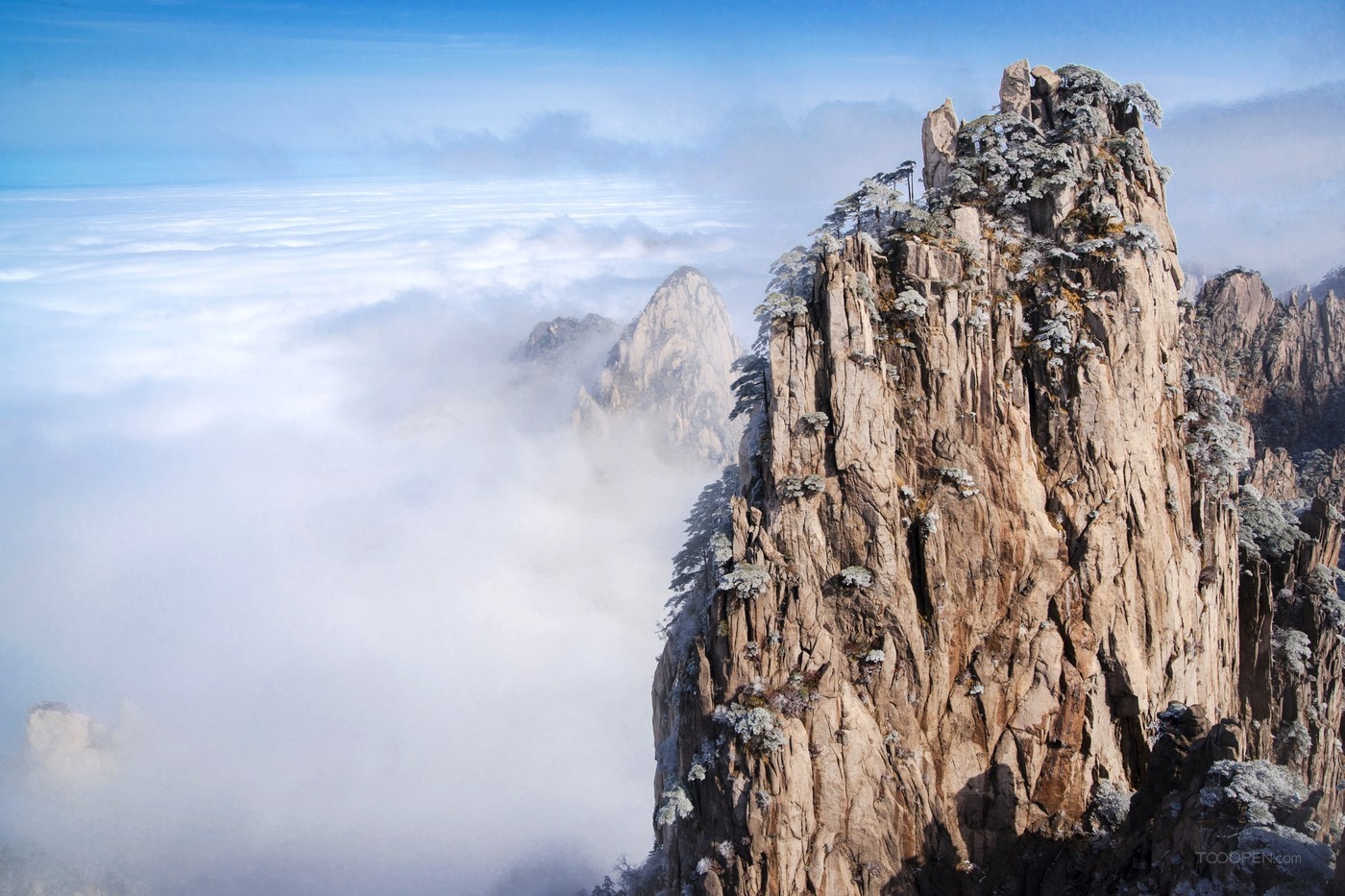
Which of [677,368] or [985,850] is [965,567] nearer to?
[985,850]

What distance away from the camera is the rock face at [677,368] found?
19475 centimetres

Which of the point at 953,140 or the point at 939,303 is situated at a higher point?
the point at 953,140

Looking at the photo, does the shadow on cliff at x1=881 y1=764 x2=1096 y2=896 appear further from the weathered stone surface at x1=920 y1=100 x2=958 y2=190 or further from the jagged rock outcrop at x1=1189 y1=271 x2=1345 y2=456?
the jagged rock outcrop at x1=1189 y1=271 x2=1345 y2=456

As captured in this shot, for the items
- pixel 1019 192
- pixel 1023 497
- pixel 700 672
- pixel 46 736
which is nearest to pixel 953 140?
pixel 1019 192

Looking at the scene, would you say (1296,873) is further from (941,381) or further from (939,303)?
(939,303)

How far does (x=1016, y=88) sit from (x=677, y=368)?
507 ft

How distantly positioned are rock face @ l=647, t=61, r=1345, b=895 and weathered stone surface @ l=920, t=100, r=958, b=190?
17.3 ft

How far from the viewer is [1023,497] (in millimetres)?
33062

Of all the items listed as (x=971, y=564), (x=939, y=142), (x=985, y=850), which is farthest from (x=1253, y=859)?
(x=939, y=142)

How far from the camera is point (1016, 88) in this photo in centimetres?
4147

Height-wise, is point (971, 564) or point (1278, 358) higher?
point (1278, 358)

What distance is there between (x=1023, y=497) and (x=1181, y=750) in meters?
10.7

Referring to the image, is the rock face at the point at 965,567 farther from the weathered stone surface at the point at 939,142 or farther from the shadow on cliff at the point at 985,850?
the weathered stone surface at the point at 939,142

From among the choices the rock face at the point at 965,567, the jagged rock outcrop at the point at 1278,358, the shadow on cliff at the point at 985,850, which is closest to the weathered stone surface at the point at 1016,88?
the rock face at the point at 965,567
